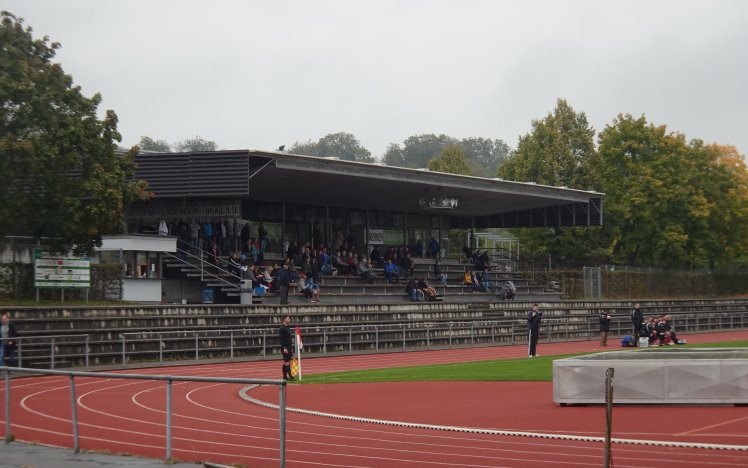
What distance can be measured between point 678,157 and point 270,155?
42.9 m

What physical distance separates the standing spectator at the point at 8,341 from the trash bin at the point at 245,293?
1282cm

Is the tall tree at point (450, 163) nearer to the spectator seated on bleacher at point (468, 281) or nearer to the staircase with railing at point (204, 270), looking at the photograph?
the spectator seated on bleacher at point (468, 281)

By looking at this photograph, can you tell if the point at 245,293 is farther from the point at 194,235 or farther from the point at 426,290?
the point at 426,290

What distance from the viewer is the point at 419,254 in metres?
57.4

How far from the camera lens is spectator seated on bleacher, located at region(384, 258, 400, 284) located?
161 ft

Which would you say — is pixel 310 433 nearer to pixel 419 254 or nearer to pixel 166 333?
pixel 166 333

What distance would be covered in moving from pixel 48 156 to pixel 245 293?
1113cm

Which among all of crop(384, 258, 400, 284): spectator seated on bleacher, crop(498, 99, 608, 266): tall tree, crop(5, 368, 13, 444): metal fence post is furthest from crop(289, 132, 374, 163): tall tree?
crop(5, 368, 13, 444): metal fence post

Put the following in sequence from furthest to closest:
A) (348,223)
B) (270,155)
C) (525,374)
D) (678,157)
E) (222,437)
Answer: (678,157) → (348,223) → (270,155) → (525,374) → (222,437)

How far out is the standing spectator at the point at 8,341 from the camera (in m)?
25.3

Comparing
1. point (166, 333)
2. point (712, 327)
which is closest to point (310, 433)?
point (166, 333)

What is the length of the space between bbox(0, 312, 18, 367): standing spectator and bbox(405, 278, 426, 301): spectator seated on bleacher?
2301 cm

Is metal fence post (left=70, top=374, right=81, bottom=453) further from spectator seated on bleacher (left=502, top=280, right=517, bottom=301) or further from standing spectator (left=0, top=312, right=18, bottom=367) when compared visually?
spectator seated on bleacher (left=502, top=280, right=517, bottom=301)

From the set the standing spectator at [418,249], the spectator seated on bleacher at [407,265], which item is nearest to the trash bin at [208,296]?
the spectator seated on bleacher at [407,265]
